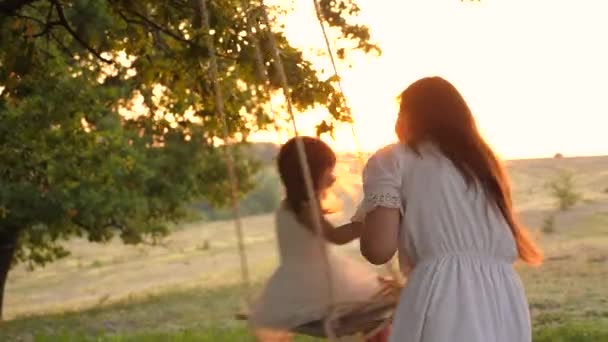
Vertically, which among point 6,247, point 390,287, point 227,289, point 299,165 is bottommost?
point 227,289

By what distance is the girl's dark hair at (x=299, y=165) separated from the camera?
13.8 ft

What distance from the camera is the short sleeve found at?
3377 mm

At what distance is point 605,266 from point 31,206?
7795 mm

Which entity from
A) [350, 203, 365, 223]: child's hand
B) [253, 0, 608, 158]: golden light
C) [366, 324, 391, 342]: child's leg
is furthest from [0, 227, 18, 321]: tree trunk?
[350, 203, 365, 223]: child's hand

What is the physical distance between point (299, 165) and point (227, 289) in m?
18.7

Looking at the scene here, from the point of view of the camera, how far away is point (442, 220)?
11.2 feet

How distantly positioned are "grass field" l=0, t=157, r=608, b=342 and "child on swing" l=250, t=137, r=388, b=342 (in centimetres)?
21

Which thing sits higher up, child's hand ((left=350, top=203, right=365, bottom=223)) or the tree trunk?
the tree trunk

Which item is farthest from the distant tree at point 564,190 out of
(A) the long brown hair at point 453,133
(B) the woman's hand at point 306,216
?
(A) the long brown hair at point 453,133

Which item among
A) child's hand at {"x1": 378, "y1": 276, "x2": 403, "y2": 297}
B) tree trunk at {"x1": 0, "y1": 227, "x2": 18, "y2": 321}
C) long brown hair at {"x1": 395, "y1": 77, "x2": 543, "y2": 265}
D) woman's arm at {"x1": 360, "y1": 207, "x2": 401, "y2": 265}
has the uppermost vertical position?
tree trunk at {"x1": 0, "y1": 227, "x2": 18, "y2": 321}

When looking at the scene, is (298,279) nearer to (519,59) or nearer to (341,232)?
(341,232)

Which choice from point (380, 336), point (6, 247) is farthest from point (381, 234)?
point (6, 247)

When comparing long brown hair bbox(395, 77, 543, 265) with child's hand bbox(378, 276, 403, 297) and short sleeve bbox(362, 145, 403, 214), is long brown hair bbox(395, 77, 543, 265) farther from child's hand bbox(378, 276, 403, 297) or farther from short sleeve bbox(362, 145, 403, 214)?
child's hand bbox(378, 276, 403, 297)

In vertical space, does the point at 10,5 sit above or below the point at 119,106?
below
